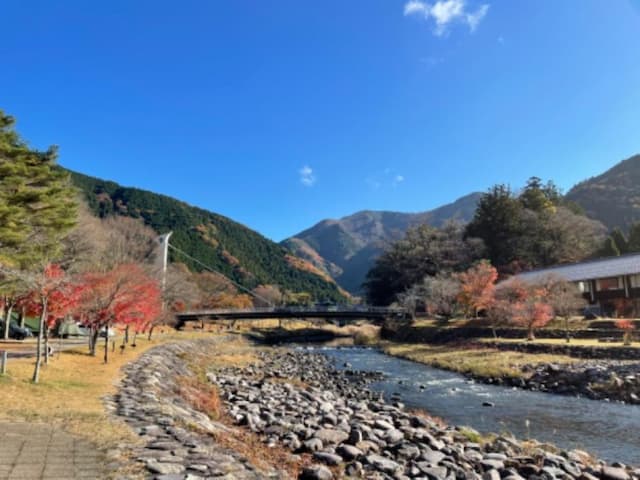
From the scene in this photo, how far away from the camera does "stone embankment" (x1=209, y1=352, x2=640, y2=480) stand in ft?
23.2

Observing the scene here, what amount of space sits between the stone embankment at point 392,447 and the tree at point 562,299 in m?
19.7

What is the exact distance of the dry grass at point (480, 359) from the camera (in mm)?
21297

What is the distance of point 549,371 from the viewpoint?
19234 mm

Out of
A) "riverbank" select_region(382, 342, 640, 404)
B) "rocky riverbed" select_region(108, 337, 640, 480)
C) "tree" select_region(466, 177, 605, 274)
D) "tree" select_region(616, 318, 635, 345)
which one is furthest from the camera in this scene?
"tree" select_region(466, 177, 605, 274)

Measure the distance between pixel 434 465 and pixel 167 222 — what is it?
9060cm

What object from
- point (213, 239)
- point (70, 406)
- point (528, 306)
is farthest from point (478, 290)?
point (213, 239)

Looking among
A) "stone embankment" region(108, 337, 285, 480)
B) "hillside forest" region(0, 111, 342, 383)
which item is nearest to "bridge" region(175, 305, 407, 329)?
"hillside forest" region(0, 111, 342, 383)

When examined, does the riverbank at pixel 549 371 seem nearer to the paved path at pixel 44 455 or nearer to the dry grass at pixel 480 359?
the dry grass at pixel 480 359

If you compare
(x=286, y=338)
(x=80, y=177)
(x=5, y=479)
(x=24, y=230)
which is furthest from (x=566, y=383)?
(x=80, y=177)

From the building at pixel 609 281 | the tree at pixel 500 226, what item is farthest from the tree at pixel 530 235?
the building at pixel 609 281

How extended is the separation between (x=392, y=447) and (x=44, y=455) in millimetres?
6108

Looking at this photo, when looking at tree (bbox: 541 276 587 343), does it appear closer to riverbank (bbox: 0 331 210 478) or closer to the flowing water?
the flowing water

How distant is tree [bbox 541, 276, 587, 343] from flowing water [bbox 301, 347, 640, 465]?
38.8 feet

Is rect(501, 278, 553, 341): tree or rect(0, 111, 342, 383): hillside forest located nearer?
rect(0, 111, 342, 383): hillside forest
